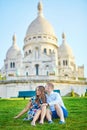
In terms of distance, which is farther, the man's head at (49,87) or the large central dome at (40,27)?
the large central dome at (40,27)

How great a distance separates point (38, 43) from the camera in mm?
71750

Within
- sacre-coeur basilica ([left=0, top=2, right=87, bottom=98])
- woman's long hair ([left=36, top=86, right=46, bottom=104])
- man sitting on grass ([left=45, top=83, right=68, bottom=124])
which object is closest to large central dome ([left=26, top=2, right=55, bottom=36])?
sacre-coeur basilica ([left=0, top=2, right=87, bottom=98])

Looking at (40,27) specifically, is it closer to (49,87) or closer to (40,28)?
(40,28)

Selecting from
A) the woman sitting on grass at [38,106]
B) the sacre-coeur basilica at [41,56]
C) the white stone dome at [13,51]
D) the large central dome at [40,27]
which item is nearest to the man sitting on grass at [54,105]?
the woman sitting on grass at [38,106]

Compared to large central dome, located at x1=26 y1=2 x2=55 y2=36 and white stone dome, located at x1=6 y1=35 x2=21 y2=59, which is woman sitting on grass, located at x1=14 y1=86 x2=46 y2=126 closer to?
large central dome, located at x1=26 y1=2 x2=55 y2=36

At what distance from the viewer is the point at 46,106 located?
9.34 metres

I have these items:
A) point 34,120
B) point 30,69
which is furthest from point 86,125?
point 30,69

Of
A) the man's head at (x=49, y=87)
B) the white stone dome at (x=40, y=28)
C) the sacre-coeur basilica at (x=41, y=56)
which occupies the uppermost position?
the white stone dome at (x=40, y=28)

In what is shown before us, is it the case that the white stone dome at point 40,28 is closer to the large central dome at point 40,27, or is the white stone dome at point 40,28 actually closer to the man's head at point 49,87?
the large central dome at point 40,27

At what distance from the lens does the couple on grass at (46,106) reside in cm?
914

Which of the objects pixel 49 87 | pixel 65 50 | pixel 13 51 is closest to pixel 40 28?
pixel 65 50

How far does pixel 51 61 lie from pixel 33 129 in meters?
56.3

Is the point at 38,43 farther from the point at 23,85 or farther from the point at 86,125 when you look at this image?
the point at 86,125

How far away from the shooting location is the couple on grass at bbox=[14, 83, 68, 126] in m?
9.14
